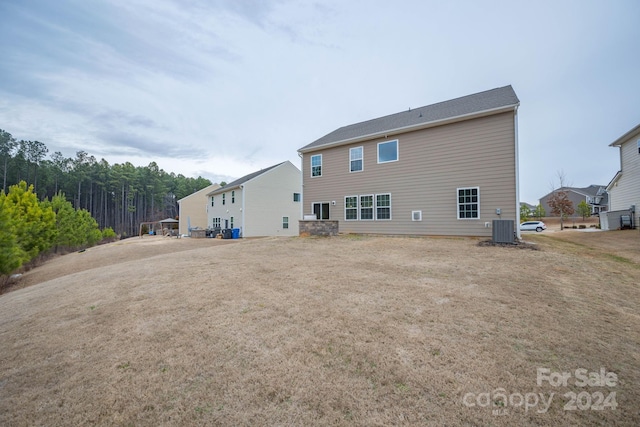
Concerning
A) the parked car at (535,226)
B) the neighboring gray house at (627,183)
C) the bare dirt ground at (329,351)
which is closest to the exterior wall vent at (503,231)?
the bare dirt ground at (329,351)

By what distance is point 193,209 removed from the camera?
3294 cm

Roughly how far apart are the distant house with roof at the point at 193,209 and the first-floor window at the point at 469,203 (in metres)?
28.3

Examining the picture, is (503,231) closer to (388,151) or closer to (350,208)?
(388,151)

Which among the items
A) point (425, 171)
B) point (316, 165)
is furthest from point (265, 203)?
point (425, 171)

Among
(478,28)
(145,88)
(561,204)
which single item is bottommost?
(561,204)

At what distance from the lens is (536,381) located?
8.11 feet

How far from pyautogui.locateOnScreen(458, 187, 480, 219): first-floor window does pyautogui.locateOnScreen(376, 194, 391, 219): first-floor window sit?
3.41 meters

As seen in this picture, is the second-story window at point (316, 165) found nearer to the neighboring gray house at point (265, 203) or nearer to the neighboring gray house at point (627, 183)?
the neighboring gray house at point (265, 203)

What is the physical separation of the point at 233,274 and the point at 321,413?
492cm

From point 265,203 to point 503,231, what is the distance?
18.4m

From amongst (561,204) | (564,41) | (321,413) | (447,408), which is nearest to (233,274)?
(321,413)

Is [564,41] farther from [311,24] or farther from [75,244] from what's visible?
[75,244]

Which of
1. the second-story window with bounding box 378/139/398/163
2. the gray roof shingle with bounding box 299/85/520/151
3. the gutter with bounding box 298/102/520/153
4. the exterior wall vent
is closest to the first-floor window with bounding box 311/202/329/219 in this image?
the gutter with bounding box 298/102/520/153

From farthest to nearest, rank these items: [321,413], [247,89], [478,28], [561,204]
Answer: [561,204]
[247,89]
[478,28]
[321,413]
